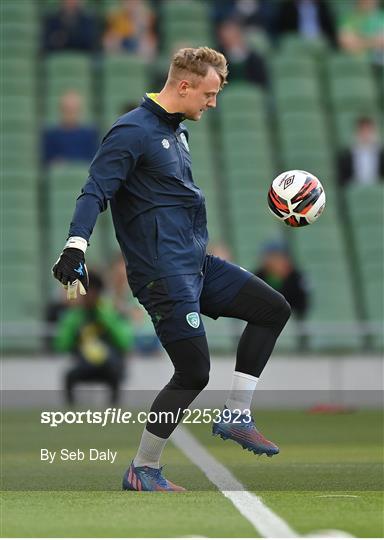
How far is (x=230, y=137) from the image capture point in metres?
19.4

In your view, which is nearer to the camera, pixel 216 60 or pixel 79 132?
pixel 216 60

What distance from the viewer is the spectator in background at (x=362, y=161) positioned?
18362 mm

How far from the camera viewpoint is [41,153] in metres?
18.7

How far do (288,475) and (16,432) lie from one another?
435cm

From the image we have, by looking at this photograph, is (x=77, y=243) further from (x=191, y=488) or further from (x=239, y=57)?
(x=239, y=57)

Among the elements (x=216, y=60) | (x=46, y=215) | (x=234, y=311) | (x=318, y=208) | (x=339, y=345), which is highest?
(x=216, y=60)

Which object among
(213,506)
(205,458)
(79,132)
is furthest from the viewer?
(79,132)

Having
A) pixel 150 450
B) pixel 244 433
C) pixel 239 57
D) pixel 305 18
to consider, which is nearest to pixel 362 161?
pixel 239 57

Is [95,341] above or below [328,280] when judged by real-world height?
below

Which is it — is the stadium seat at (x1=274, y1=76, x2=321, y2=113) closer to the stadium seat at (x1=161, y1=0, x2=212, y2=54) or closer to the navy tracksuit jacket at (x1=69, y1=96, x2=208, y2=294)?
the stadium seat at (x1=161, y1=0, x2=212, y2=54)

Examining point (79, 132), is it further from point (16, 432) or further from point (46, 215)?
point (16, 432)

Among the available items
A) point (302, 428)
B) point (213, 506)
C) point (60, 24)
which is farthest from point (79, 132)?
point (213, 506)

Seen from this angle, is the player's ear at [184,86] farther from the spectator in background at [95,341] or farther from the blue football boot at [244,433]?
the spectator in background at [95,341]

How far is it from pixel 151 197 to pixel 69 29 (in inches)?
491
